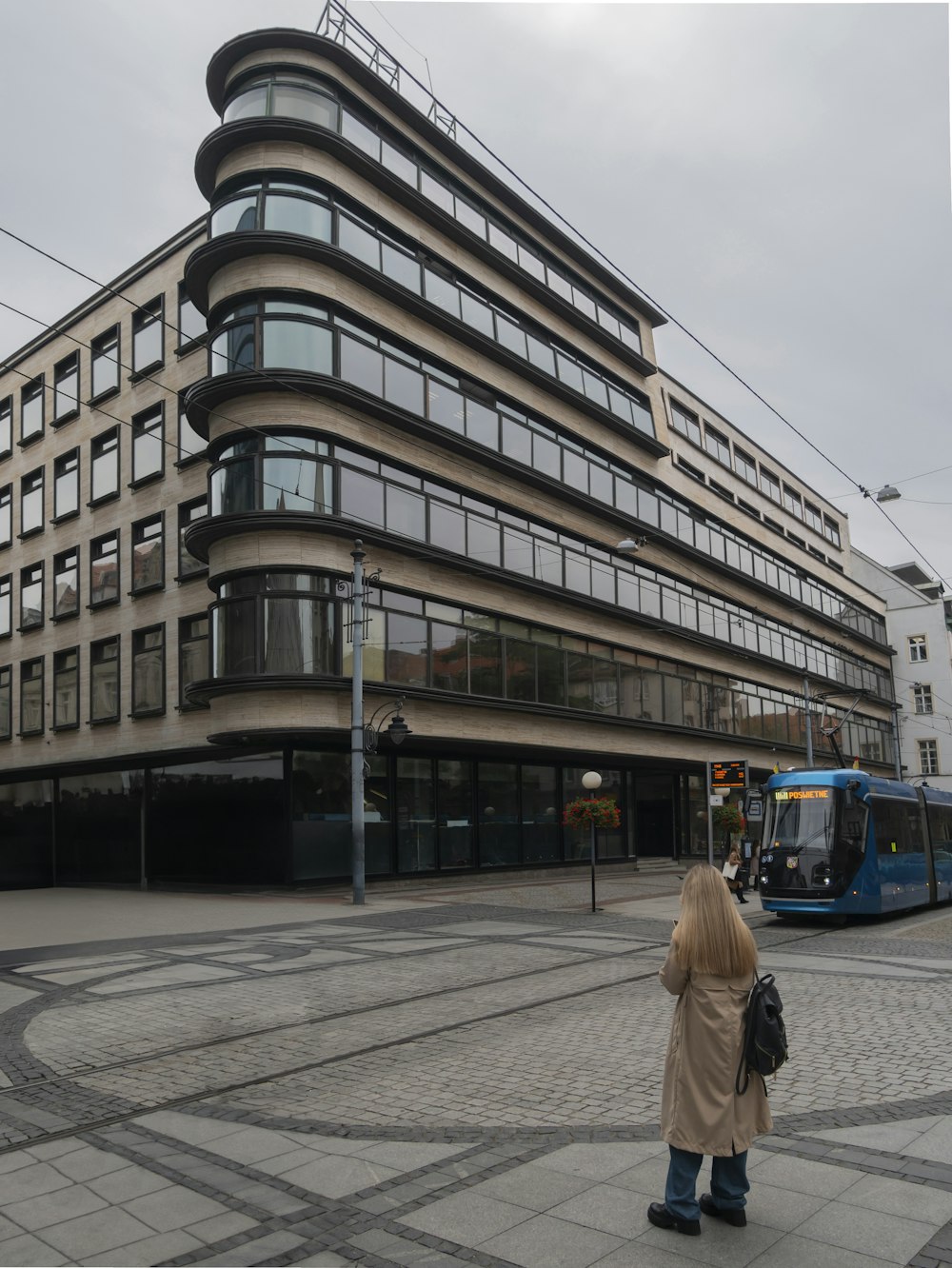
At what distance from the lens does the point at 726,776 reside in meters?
31.7

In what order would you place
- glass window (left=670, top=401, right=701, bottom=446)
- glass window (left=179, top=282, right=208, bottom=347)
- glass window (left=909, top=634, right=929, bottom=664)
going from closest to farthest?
1. glass window (left=179, top=282, right=208, bottom=347)
2. glass window (left=670, top=401, right=701, bottom=446)
3. glass window (left=909, top=634, right=929, bottom=664)

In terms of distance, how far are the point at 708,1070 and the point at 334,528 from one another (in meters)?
22.9

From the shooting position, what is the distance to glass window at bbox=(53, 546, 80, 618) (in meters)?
36.5

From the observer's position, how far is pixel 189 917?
71.5 feet

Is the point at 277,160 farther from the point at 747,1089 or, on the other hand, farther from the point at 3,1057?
the point at 747,1089

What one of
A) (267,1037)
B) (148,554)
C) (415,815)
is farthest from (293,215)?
(267,1037)

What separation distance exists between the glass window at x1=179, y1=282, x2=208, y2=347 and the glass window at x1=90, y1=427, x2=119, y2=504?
15.1ft

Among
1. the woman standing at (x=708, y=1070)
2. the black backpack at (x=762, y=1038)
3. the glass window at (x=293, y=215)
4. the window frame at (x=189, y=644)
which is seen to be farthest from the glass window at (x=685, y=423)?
the black backpack at (x=762, y=1038)

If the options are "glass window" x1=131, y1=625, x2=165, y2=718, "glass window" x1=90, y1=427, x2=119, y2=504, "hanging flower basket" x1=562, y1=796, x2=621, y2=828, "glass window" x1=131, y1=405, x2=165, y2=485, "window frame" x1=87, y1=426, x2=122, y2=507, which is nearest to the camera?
"hanging flower basket" x1=562, y1=796, x2=621, y2=828

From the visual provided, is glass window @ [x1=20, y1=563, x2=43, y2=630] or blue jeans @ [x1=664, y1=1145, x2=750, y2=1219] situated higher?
glass window @ [x1=20, y1=563, x2=43, y2=630]

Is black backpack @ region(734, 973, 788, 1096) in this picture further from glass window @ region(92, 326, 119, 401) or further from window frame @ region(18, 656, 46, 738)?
window frame @ region(18, 656, 46, 738)

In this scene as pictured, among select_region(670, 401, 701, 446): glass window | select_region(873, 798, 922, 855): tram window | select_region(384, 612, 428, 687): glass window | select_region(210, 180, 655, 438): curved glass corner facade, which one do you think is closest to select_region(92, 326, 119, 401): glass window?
select_region(210, 180, 655, 438): curved glass corner facade

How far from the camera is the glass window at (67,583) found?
36500 millimetres

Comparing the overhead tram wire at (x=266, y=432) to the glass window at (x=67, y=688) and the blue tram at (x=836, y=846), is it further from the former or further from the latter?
the blue tram at (x=836, y=846)
